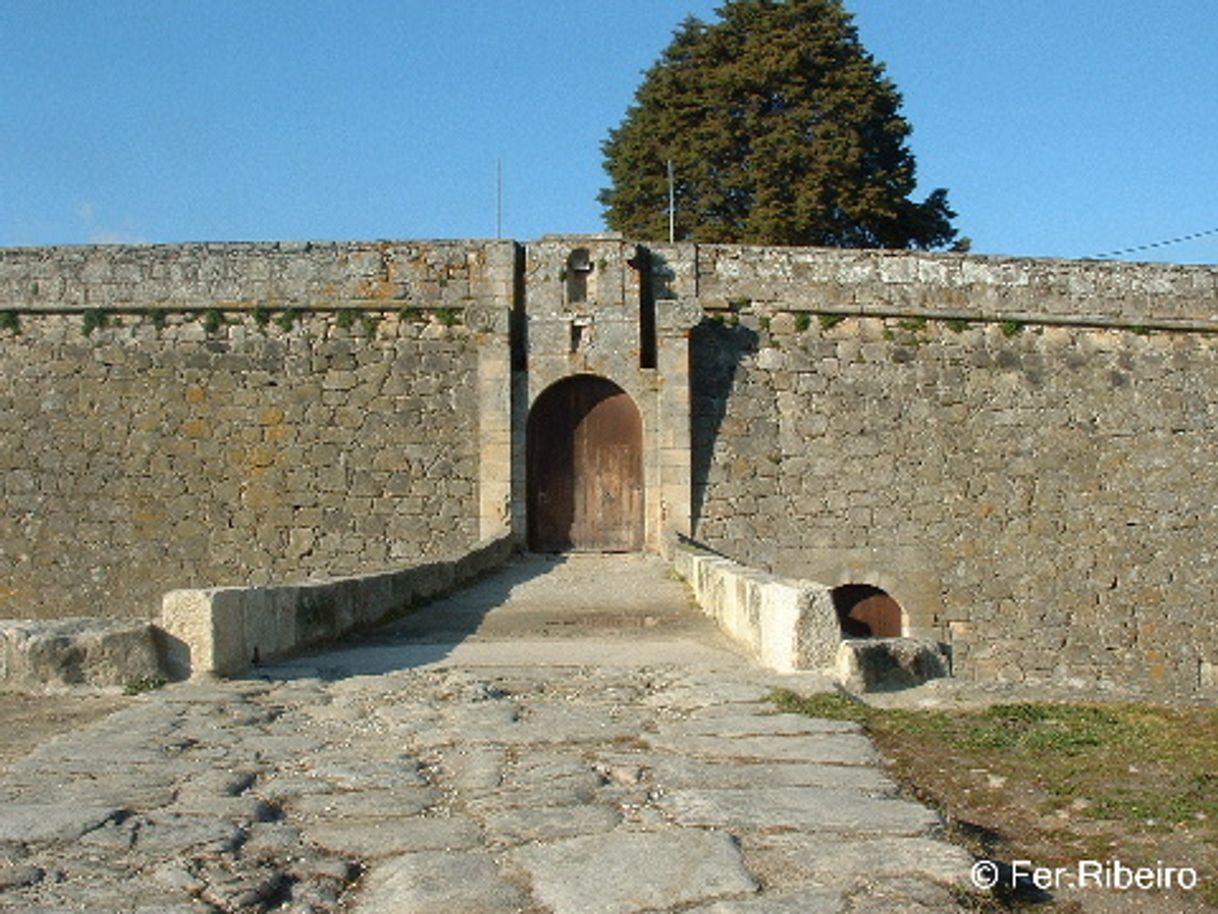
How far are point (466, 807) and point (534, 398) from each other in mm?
12124

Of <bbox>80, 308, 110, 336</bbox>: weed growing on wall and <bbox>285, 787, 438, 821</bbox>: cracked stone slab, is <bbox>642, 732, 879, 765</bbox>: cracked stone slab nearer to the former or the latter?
<bbox>285, 787, 438, 821</bbox>: cracked stone slab

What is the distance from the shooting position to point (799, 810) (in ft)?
12.7

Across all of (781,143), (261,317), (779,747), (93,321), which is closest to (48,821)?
(779,747)

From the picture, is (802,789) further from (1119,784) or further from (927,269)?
(927,269)

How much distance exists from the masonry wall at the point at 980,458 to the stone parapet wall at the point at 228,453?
3.08 meters

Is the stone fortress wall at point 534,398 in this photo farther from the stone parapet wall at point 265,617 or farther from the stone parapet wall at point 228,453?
the stone parapet wall at point 265,617

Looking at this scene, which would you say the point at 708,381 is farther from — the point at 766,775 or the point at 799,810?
the point at 799,810

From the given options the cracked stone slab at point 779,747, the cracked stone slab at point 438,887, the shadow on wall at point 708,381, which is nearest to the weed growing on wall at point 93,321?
the shadow on wall at point 708,381

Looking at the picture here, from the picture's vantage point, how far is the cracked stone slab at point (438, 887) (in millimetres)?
3123

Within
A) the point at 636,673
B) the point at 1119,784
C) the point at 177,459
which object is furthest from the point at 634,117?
the point at 1119,784

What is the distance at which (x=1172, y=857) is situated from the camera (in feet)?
12.1

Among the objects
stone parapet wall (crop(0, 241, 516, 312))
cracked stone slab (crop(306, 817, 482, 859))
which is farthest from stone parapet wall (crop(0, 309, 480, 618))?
cracked stone slab (crop(306, 817, 482, 859))

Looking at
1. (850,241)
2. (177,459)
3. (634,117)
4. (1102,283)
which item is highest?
(634,117)

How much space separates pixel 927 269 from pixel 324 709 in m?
12.5
